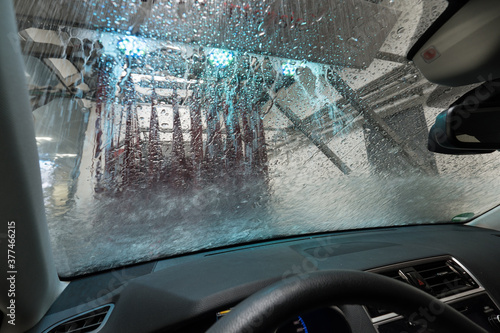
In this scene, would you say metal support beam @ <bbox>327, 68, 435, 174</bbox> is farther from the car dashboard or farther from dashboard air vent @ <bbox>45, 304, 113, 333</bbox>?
dashboard air vent @ <bbox>45, 304, 113, 333</bbox>

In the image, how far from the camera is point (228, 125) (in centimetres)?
248

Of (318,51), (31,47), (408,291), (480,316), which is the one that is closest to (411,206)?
(480,316)

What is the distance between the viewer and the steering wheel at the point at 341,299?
2.08 ft

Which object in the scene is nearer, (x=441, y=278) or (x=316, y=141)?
(x=441, y=278)

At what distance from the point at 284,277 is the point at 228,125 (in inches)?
60.0

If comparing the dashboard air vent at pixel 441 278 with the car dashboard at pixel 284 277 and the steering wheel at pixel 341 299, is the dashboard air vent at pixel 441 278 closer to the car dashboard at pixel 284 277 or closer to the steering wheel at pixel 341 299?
the car dashboard at pixel 284 277

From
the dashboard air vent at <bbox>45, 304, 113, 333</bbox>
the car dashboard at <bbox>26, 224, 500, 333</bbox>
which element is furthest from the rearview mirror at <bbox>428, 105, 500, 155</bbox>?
the dashboard air vent at <bbox>45, 304, 113, 333</bbox>

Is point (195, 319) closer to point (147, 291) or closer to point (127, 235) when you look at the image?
point (147, 291)

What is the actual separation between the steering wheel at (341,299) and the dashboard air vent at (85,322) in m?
1.02

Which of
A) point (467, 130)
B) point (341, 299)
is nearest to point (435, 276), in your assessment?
point (467, 130)

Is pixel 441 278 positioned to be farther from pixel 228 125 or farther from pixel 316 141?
pixel 228 125

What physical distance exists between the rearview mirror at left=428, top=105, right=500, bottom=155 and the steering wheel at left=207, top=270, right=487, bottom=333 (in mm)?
1028

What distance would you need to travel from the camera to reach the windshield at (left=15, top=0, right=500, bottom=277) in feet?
5.36

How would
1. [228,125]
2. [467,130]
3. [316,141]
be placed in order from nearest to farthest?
[467,130] < [228,125] < [316,141]
